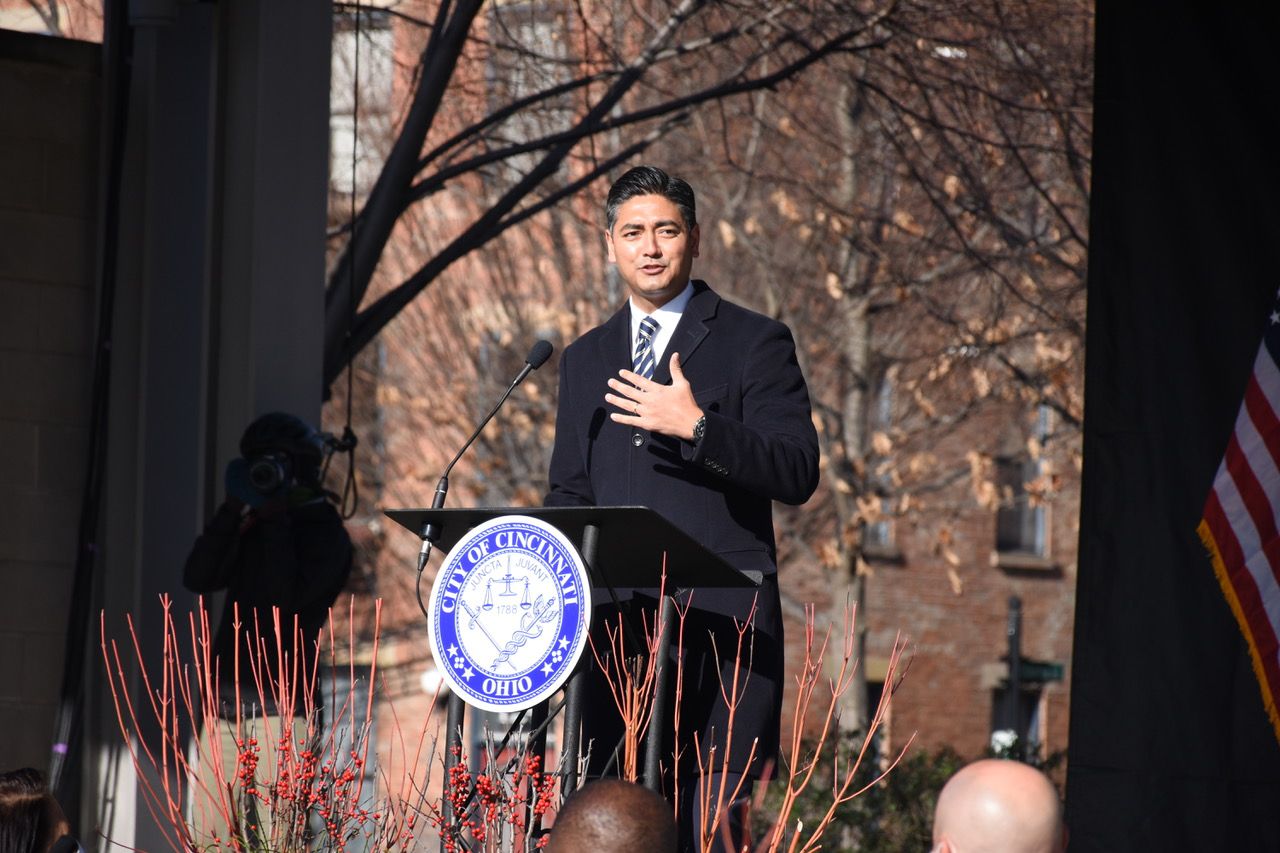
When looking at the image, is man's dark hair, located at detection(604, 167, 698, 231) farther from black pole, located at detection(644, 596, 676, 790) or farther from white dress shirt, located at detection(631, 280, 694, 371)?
black pole, located at detection(644, 596, 676, 790)

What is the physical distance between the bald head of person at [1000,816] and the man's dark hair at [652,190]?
1.43 metres

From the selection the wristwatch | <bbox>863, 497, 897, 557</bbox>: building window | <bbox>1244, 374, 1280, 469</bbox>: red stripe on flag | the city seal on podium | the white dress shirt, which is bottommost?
<bbox>863, 497, 897, 557</bbox>: building window

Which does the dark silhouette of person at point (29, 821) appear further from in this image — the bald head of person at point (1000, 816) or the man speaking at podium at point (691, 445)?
the bald head of person at point (1000, 816)

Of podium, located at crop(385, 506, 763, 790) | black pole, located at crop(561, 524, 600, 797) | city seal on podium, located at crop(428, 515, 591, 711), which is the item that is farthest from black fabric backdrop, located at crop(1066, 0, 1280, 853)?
city seal on podium, located at crop(428, 515, 591, 711)

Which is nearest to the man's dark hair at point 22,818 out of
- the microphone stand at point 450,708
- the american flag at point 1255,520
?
the microphone stand at point 450,708

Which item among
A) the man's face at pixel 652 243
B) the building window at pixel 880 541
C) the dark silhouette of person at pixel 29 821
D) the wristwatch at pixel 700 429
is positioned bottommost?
the building window at pixel 880 541

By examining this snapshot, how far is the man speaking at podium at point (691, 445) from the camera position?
327cm

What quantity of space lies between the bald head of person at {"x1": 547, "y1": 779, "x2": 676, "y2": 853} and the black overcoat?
3.02ft

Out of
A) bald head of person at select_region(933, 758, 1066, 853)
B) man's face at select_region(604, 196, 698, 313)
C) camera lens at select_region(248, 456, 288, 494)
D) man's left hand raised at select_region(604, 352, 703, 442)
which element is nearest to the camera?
bald head of person at select_region(933, 758, 1066, 853)

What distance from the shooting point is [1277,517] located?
488cm

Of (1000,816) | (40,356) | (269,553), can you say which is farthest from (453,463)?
(40,356)

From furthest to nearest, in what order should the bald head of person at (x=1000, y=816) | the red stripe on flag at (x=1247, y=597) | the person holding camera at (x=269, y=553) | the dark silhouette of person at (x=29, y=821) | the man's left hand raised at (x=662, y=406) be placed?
the person holding camera at (x=269, y=553) → the red stripe on flag at (x=1247, y=597) → the dark silhouette of person at (x=29, y=821) → the man's left hand raised at (x=662, y=406) → the bald head of person at (x=1000, y=816)

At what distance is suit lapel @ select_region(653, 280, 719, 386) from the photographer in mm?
3410

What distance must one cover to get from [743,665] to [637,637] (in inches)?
8.9
